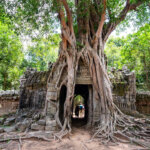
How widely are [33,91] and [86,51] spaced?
330 centimetres

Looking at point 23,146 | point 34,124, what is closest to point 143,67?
point 34,124

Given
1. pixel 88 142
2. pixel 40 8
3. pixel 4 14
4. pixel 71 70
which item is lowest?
pixel 88 142

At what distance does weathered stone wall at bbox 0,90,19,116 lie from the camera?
714cm

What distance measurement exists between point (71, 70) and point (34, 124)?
2.33 metres

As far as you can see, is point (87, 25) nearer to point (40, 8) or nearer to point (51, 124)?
point (40, 8)

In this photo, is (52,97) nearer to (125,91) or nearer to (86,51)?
(86,51)

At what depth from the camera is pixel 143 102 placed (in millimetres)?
6199

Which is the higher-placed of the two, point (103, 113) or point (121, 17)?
point (121, 17)

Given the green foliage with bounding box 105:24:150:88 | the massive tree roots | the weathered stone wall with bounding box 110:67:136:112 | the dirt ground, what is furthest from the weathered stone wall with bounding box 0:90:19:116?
the green foliage with bounding box 105:24:150:88

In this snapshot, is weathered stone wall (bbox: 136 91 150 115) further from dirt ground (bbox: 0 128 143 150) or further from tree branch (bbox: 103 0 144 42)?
dirt ground (bbox: 0 128 143 150)

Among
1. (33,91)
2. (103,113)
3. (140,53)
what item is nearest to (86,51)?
(103,113)

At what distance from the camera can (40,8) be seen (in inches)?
182

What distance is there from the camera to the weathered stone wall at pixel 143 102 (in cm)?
615

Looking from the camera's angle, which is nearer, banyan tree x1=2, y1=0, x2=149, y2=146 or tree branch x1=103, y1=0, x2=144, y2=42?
banyan tree x1=2, y1=0, x2=149, y2=146
